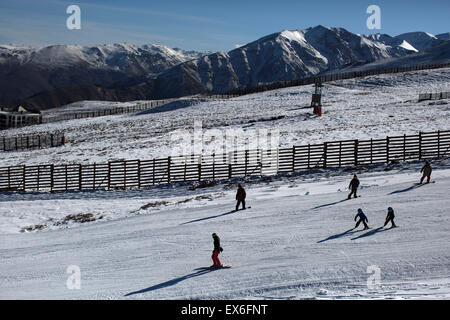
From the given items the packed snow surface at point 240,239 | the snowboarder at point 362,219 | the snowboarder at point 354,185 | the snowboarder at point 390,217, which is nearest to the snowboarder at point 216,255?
the packed snow surface at point 240,239

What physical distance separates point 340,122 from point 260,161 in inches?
899

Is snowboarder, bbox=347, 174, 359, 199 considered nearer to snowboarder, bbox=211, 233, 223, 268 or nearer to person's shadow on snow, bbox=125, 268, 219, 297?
snowboarder, bbox=211, 233, 223, 268

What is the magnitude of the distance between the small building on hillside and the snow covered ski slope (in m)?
72.8

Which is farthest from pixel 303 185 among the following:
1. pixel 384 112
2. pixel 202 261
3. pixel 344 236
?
pixel 384 112

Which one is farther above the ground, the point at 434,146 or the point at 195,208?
the point at 434,146

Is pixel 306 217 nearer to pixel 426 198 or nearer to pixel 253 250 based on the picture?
pixel 253 250

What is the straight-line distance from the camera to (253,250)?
680 inches

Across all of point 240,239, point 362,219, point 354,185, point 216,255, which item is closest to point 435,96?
point 354,185

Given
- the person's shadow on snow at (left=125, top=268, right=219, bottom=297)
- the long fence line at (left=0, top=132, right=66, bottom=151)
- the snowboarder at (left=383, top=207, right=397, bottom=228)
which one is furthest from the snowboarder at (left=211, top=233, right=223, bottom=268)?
the long fence line at (left=0, top=132, right=66, bottom=151)

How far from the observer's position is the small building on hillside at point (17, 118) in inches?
3681

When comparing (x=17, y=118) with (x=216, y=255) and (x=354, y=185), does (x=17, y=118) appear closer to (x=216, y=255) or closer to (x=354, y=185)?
(x=354, y=185)

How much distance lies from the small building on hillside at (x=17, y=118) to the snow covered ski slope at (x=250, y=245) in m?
72.8

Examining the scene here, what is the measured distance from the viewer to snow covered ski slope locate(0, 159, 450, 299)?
45.5ft
